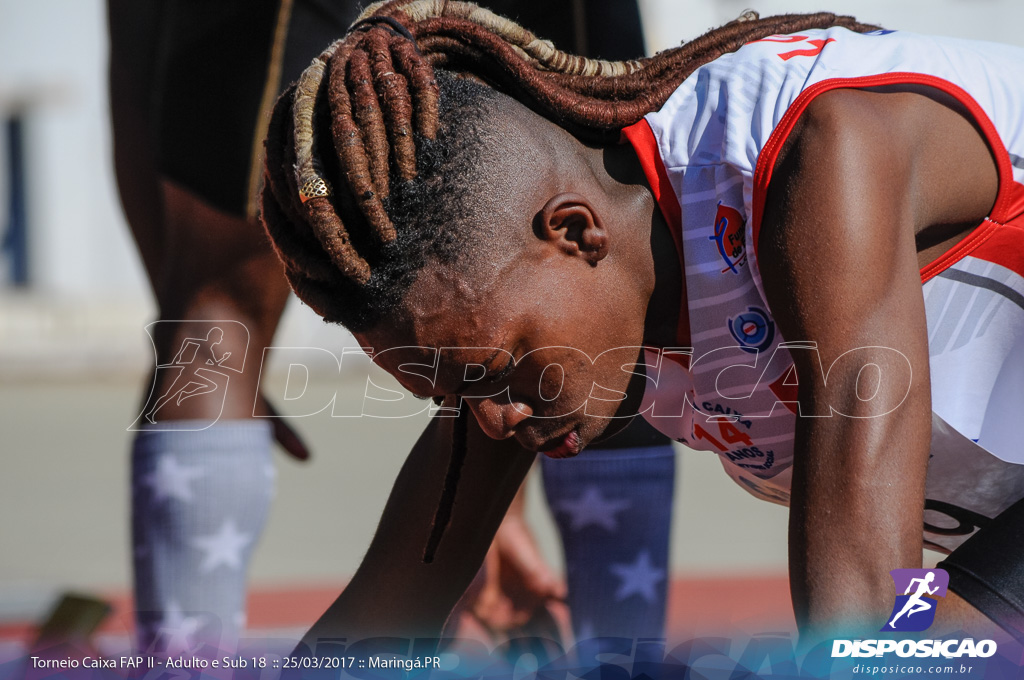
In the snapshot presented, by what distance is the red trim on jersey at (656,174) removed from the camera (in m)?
1.14

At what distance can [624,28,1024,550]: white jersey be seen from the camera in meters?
1.08

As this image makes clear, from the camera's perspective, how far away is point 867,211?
37.5 inches

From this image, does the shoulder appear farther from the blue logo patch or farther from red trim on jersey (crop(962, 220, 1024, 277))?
the blue logo patch

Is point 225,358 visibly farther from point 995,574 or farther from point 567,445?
point 995,574

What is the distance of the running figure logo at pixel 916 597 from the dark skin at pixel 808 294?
0.07ft

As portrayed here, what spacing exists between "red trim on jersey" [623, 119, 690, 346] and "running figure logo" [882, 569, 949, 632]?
374 mm

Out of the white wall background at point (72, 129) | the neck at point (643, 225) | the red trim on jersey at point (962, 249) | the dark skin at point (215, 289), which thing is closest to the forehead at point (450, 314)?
the neck at point (643, 225)

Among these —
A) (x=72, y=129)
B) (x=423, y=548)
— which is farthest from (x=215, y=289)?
(x=72, y=129)

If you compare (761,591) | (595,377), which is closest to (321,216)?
(595,377)

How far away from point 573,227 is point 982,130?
1.32 ft

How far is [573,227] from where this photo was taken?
1114mm

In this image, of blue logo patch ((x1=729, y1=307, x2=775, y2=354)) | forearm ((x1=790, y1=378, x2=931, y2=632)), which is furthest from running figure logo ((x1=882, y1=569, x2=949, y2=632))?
blue logo patch ((x1=729, y1=307, x2=775, y2=354))

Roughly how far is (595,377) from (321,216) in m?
0.33

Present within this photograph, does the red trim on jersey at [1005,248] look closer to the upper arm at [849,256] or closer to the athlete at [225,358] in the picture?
the upper arm at [849,256]
